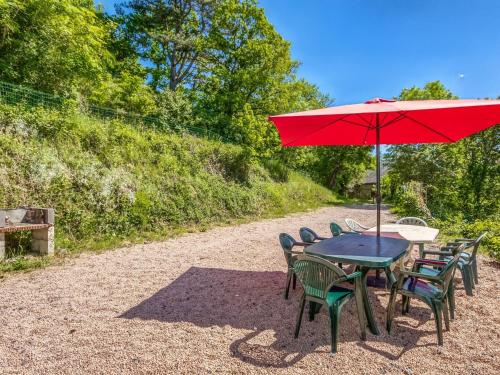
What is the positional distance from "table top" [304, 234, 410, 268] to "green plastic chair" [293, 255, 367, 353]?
197mm

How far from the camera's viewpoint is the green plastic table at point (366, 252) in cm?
308

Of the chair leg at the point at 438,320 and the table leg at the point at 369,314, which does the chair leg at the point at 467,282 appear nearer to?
the chair leg at the point at 438,320

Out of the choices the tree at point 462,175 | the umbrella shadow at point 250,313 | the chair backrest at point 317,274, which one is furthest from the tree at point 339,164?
the chair backrest at point 317,274

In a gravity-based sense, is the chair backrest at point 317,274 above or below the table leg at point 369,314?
above

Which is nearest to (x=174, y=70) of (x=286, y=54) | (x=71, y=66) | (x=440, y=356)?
(x=286, y=54)

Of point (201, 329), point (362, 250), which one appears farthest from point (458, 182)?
point (201, 329)

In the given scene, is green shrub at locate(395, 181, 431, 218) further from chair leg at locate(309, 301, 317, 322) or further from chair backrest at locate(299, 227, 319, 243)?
chair leg at locate(309, 301, 317, 322)

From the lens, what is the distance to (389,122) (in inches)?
168

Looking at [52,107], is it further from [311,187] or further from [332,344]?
[311,187]

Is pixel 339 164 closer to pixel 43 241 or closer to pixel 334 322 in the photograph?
pixel 43 241

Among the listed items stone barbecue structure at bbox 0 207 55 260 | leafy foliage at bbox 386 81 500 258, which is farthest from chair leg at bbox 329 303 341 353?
leafy foliage at bbox 386 81 500 258

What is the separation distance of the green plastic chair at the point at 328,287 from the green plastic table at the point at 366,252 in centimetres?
12

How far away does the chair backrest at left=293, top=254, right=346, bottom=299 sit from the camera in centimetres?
278

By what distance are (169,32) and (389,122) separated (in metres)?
20.0
